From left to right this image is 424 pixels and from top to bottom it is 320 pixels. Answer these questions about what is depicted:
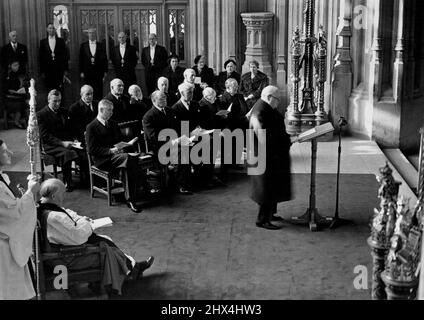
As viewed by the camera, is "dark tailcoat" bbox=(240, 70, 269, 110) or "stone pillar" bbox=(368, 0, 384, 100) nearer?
"stone pillar" bbox=(368, 0, 384, 100)

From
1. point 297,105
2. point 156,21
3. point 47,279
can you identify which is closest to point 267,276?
point 47,279

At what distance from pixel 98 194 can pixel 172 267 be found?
276 cm

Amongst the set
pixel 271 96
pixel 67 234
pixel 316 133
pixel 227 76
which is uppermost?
pixel 271 96

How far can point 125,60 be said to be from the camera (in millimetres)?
15086

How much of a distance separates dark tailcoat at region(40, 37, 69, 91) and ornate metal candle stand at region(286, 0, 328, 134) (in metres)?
4.64

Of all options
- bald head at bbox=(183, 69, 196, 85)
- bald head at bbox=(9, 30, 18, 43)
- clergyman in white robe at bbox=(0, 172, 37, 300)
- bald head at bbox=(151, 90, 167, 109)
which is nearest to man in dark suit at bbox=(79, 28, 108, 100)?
bald head at bbox=(9, 30, 18, 43)

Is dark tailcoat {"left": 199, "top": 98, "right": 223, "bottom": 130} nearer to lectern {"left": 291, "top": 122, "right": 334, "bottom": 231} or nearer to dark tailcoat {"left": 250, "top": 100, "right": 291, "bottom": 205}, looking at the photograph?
dark tailcoat {"left": 250, "top": 100, "right": 291, "bottom": 205}

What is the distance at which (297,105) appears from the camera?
12766 mm

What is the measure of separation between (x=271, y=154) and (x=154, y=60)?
6872mm

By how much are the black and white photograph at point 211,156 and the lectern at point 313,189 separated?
0.03 metres

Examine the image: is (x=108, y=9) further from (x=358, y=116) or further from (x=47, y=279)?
(x=47, y=279)

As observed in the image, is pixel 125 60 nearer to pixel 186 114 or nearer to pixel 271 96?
pixel 186 114

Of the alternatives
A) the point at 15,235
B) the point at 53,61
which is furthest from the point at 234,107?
the point at 15,235

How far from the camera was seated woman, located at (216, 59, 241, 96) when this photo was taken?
13.1m
